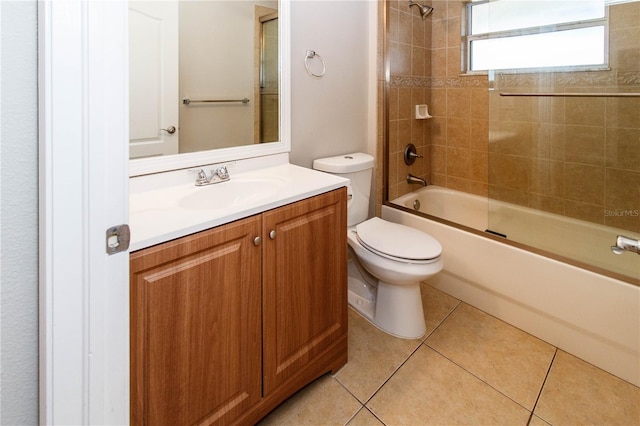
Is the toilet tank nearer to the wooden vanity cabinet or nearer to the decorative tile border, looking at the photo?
the wooden vanity cabinet

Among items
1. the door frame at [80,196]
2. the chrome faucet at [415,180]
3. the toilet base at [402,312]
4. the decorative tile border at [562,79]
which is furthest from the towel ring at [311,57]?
the door frame at [80,196]

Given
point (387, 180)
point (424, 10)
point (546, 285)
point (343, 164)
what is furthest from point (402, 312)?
point (424, 10)

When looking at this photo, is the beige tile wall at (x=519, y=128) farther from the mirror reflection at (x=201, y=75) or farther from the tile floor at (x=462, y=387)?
the mirror reflection at (x=201, y=75)

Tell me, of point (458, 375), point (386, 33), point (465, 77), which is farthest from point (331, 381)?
point (465, 77)

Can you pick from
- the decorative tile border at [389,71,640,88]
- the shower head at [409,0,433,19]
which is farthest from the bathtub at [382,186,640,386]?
the shower head at [409,0,433,19]

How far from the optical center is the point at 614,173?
1.77 metres

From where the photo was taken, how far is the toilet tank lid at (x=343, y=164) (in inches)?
75.0

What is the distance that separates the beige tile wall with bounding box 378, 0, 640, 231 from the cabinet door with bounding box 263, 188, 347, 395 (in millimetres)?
1136

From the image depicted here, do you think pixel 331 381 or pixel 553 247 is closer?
pixel 331 381

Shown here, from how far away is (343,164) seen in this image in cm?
193

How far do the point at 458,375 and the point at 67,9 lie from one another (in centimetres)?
175

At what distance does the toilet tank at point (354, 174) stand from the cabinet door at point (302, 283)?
49cm

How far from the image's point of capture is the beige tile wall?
1.73 meters

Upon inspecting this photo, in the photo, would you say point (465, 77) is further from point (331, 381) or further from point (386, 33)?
point (331, 381)
